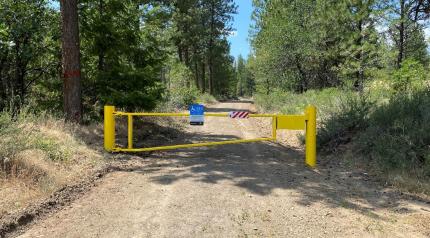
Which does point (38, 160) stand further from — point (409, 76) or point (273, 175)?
point (409, 76)

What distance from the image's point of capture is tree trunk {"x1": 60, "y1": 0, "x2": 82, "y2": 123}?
36.4 ft

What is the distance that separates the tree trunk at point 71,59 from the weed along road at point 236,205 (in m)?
3.07

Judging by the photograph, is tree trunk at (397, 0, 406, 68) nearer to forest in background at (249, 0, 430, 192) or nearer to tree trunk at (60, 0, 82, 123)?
forest in background at (249, 0, 430, 192)

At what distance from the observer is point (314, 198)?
666 cm

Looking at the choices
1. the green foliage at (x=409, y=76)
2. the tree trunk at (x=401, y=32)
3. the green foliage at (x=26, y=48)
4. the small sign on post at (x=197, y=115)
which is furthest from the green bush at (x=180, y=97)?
the small sign on post at (x=197, y=115)

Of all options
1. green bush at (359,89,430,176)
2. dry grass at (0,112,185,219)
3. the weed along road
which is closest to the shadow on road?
the weed along road

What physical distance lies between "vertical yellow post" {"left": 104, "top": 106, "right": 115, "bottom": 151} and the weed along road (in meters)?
0.79

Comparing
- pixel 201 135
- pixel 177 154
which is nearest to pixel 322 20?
pixel 201 135

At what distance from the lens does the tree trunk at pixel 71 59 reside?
11.1m

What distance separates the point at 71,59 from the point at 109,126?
2746 millimetres

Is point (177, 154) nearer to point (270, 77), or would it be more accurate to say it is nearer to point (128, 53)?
point (128, 53)

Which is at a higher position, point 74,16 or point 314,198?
point 74,16

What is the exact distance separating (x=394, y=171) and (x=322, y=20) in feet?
56.4

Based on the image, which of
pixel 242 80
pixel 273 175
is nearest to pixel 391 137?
pixel 273 175
